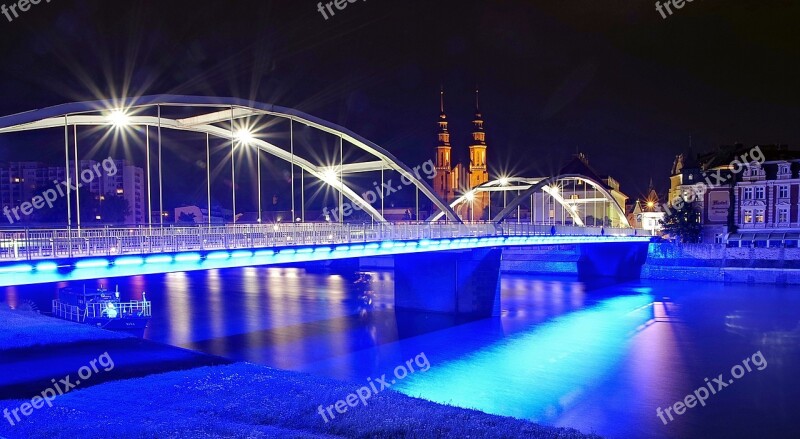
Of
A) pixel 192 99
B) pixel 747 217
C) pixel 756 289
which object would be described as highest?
pixel 192 99

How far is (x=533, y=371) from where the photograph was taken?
22078 millimetres

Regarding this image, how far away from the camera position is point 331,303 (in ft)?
125

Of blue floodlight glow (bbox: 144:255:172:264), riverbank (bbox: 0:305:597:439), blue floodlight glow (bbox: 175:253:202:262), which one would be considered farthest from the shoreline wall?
blue floodlight glow (bbox: 144:255:172:264)

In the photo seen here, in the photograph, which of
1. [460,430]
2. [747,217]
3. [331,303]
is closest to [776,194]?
[747,217]

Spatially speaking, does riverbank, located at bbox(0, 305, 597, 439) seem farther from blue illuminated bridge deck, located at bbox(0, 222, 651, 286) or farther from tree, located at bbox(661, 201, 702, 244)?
tree, located at bbox(661, 201, 702, 244)

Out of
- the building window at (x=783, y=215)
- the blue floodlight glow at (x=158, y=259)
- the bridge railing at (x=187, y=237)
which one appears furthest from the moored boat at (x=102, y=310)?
the building window at (x=783, y=215)

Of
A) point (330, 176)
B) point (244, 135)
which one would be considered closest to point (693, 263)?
point (330, 176)

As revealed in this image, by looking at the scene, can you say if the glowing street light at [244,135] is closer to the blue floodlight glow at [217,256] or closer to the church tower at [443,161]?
the blue floodlight glow at [217,256]

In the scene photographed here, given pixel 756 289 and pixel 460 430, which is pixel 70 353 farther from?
pixel 756 289

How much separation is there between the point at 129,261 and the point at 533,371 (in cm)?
1397

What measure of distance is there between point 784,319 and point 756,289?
13.2 m

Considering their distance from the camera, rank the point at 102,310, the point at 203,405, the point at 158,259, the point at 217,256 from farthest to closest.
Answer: the point at 102,310 → the point at 217,256 → the point at 158,259 → the point at 203,405

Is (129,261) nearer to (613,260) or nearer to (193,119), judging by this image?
(193,119)

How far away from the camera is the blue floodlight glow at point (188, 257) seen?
1768 cm
